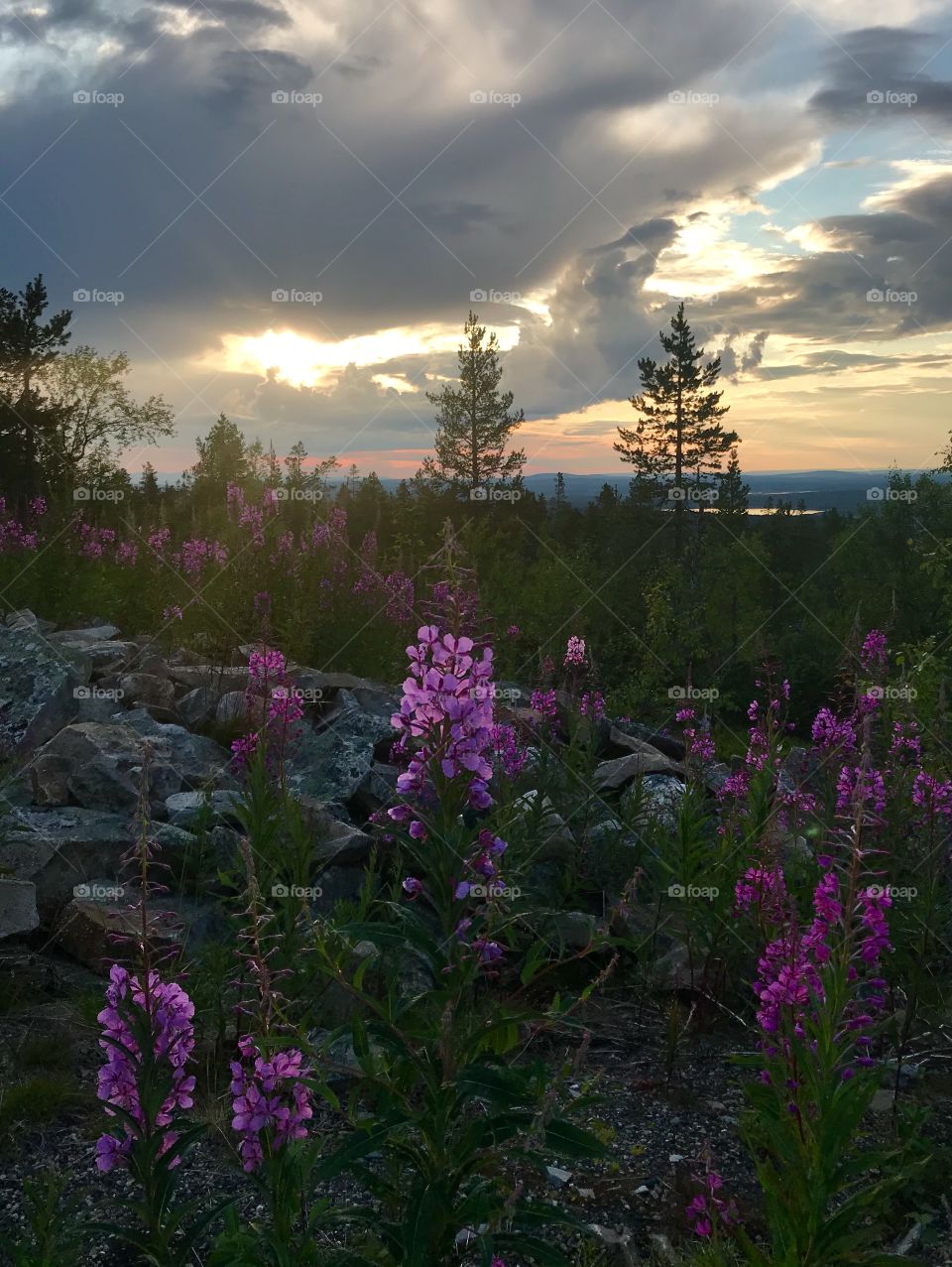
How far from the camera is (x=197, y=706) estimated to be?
9.40 metres

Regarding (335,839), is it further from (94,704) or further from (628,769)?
(94,704)

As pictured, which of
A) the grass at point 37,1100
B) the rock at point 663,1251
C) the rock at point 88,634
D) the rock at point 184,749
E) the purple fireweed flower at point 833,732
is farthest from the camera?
the rock at point 88,634

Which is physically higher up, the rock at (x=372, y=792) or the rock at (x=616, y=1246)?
the rock at (x=372, y=792)

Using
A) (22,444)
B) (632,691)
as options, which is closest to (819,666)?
(632,691)

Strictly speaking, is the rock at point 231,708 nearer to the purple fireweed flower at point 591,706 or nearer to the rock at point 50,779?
the rock at point 50,779

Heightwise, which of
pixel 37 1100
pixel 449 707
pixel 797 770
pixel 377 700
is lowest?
pixel 37 1100

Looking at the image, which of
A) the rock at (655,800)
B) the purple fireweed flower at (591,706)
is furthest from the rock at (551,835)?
the purple fireweed flower at (591,706)
